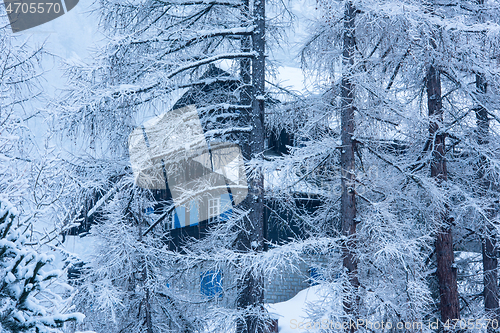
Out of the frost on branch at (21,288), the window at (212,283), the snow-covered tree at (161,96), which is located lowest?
the window at (212,283)

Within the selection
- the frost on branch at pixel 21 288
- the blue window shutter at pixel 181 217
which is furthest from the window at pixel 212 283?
the blue window shutter at pixel 181 217

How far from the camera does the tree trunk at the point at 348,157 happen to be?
648 centimetres

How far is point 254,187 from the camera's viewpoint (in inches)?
296

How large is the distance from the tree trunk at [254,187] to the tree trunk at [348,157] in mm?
1600

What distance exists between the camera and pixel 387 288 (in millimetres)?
6383

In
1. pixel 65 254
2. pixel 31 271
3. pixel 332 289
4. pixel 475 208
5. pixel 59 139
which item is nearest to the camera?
pixel 31 271

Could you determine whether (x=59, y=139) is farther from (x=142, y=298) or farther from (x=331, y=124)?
(x=331, y=124)

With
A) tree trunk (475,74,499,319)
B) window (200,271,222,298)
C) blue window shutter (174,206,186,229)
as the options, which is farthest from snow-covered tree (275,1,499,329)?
blue window shutter (174,206,186,229)

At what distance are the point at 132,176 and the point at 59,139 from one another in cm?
142

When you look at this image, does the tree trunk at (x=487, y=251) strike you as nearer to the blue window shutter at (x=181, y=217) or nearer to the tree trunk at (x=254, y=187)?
the tree trunk at (x=254, y=187)

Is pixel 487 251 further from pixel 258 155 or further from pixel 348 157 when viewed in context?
pixel 258 155

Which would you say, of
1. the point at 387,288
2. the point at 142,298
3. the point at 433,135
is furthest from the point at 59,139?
the point at 433,135

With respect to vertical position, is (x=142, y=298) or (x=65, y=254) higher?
(x=65, y=254)

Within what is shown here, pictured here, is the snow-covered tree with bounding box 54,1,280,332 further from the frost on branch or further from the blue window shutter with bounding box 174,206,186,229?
the blue window shutter with bounding box 174,206,186,229
